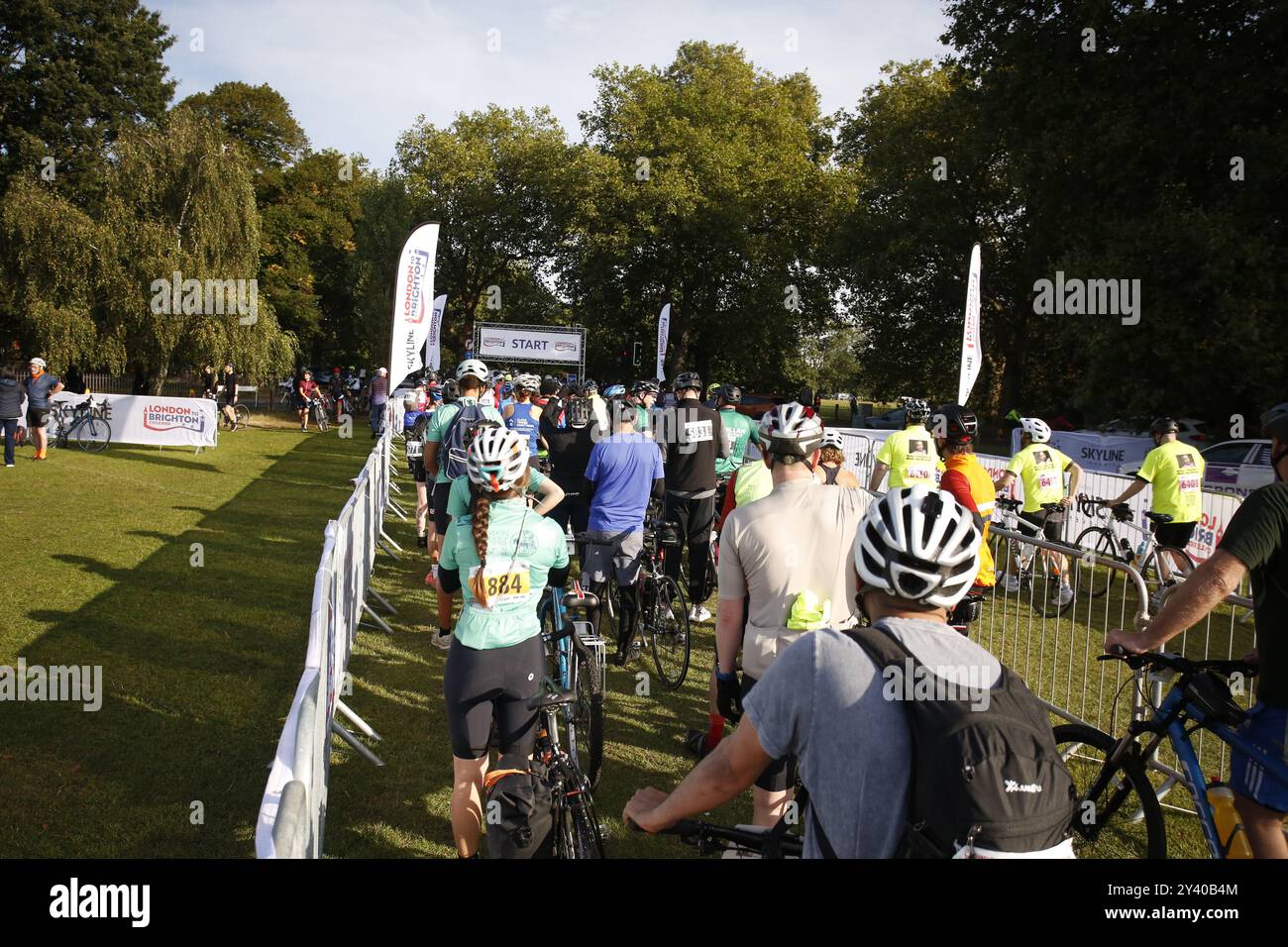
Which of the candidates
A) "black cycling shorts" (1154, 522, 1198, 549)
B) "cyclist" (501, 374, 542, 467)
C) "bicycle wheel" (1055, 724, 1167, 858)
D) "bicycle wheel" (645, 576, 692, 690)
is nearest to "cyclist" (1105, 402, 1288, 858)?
"bicycle wheel" (1055, 724, 1167, 858)

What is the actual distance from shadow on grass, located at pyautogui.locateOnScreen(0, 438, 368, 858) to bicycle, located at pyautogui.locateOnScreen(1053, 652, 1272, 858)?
409 cm

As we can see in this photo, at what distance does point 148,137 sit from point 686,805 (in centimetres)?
3275

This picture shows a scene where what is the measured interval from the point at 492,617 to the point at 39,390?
19.0 meters

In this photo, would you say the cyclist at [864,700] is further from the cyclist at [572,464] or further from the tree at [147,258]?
the tree at [147,258]

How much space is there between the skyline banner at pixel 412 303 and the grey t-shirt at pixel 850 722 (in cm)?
807

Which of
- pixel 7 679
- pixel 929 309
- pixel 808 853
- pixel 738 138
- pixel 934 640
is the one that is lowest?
pixel 7 679

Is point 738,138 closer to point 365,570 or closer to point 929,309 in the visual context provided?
point 929,309

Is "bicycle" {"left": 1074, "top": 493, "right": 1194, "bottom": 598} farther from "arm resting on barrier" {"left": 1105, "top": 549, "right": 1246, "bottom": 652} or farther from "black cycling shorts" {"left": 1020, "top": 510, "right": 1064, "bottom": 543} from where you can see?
"arm resting on barrier" {"left": 1105, "top": 549, "right": 1246, "bottom": 652}

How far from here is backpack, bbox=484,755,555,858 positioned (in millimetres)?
3373

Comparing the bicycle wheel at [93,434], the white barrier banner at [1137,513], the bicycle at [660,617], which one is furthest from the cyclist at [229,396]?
the bicycle at [660,617]

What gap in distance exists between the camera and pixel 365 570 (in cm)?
934

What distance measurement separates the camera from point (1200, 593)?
10.9ft

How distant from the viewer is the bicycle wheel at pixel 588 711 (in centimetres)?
521
